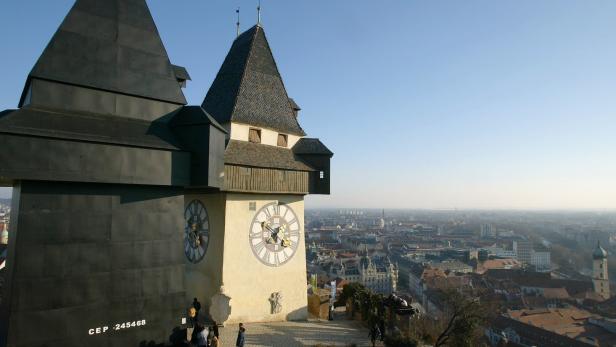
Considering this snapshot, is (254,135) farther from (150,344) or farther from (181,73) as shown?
(150,344)

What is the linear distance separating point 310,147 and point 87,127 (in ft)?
29.8

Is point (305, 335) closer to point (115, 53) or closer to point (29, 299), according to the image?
point (29, 299)

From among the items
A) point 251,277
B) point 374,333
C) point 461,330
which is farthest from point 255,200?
point 461,330

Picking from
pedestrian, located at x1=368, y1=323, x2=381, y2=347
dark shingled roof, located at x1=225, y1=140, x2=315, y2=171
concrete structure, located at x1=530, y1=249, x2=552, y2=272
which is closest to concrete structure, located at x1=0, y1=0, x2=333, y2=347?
dark shingled roof, located at x1=225, y1=140, x2=315, y2=171

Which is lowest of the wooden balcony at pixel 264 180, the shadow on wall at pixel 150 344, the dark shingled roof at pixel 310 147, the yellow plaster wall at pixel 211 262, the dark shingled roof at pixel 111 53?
the shadow on wall at pixel 150 344

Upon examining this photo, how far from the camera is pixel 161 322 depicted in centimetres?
962

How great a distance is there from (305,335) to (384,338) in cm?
248

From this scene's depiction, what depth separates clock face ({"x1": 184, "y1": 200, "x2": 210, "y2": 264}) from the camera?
14.8m

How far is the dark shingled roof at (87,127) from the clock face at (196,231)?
5.47m

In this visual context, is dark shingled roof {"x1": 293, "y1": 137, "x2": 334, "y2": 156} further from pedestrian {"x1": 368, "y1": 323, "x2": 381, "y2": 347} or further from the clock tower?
pedestrian {"x1": 368, "y1": 323, "x2": 381, "y2": 347}

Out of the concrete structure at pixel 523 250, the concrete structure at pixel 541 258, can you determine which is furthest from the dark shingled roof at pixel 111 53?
the concrete structure at pixel 523 250

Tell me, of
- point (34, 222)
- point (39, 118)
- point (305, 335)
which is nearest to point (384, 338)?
point (305, 335)

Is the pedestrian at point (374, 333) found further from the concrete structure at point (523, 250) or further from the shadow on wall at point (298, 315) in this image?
the concrete structure at point (523, 250)

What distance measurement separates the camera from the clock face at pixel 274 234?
14.7m
